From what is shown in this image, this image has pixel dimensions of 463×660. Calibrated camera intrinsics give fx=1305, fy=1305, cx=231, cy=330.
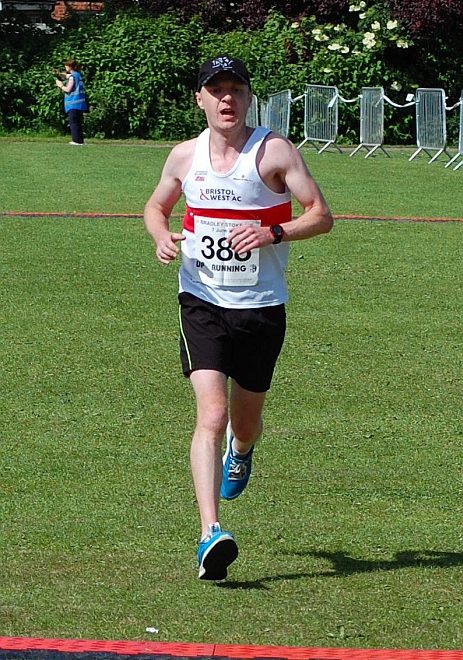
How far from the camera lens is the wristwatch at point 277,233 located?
5375 millimetres

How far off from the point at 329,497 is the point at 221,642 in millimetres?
1901

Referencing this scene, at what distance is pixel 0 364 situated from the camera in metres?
9.19

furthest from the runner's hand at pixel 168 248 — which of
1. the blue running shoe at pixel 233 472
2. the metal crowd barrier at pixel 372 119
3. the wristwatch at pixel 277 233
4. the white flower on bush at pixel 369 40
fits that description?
the white flower on bush at pixel 369 40

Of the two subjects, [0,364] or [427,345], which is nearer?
[0,364]

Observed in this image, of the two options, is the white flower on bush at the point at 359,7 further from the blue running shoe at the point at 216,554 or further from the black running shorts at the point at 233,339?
the blue running shoe at the point at 216,554

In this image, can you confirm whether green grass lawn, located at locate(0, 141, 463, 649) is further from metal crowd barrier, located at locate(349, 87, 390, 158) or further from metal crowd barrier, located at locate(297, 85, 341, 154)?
metal crowd barrier, located at locate(297, 85, 341, 154)

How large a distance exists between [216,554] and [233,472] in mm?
1101

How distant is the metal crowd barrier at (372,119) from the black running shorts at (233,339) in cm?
2320

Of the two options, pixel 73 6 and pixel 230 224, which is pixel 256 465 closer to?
pixel 230 224

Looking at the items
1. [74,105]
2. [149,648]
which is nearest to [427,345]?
[149,648]

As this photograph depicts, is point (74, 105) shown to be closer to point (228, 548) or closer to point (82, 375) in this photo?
point (82, 375)

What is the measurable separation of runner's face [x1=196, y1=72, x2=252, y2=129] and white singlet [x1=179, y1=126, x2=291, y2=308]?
0.12 m

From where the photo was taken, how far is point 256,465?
696 centimetres

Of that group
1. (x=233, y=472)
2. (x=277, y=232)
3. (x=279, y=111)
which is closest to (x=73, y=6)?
(x=279, y=111)
